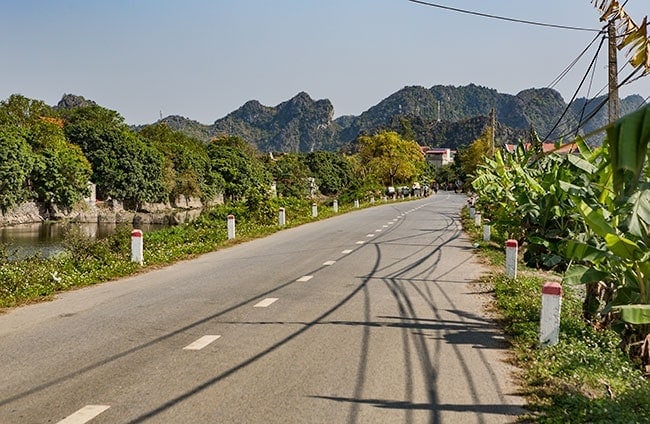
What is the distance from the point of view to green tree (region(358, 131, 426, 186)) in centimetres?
7869

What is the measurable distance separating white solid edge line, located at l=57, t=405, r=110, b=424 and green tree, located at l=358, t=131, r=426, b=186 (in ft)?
237

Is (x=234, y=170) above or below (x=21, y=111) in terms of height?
below

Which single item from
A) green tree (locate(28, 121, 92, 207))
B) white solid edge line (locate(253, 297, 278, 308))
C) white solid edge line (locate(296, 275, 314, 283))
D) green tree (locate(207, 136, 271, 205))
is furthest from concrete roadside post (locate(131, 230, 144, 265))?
green tree (locate(207, 136, 271, 205))

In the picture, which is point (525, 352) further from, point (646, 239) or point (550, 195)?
point (550, 195)

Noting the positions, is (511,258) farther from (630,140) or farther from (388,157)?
(388,157)

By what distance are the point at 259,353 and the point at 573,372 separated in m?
3.16

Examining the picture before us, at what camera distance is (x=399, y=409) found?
4.98m

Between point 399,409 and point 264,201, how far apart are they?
24.2 meters

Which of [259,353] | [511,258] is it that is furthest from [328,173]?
[259,353]

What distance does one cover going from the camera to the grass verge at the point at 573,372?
16.0 feet

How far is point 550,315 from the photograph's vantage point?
7.01 meters

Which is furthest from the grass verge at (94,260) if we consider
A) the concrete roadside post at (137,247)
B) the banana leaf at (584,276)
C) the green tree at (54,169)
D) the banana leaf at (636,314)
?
the green tree at (54,169)

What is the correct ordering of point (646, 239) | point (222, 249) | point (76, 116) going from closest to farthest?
point (646, 239) → point (222, 249) → point (76, 116)

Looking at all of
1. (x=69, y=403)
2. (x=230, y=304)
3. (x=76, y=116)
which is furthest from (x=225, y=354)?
(x=76, y=116)
